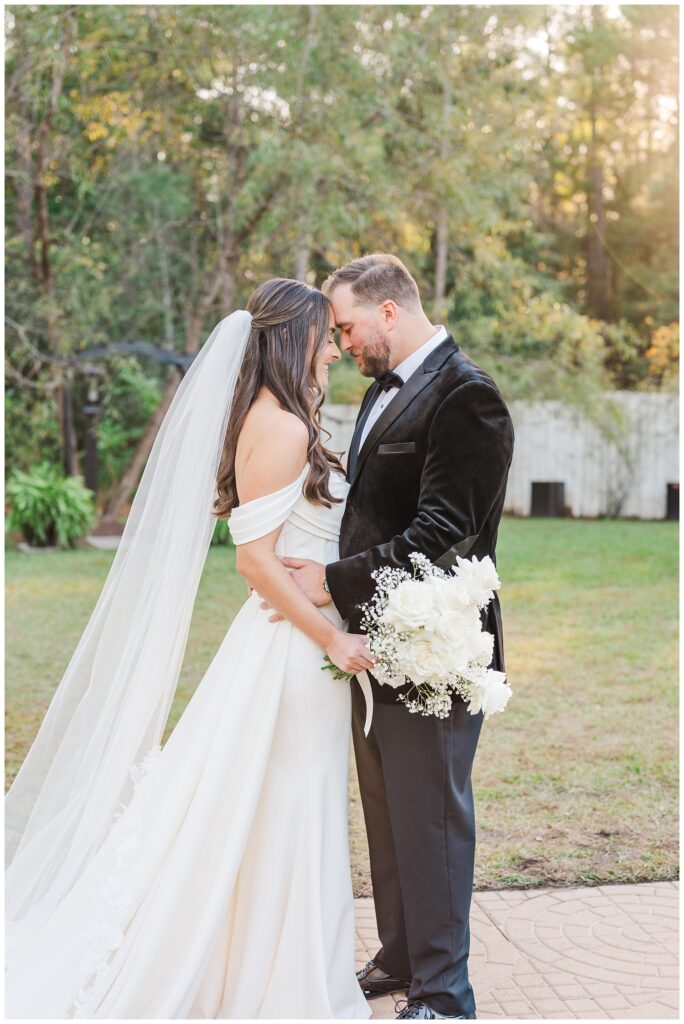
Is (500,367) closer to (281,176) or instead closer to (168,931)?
(281,176)

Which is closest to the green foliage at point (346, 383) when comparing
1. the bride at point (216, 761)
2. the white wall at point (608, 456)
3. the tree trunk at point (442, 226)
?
the tree trunk at point (442, 226)

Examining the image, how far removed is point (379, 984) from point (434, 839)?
0.65 meters

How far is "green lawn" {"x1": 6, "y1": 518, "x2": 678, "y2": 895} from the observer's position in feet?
15.1

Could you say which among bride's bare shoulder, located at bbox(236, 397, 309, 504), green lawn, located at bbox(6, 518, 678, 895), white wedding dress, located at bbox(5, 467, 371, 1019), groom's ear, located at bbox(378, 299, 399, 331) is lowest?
green lawn, located at bbox(6, 518, 678, 895)

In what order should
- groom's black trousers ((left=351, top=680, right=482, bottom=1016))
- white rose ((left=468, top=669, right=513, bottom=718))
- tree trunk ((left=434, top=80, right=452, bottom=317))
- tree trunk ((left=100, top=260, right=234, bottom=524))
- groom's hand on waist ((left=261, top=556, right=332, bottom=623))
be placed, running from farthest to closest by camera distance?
tree trunk ((left=100, top=260, right=234, bottom=524))
tree trunk ((left=434, top=80, right=452, bottom=317))
groom's hand on waist ((left=261, top=556, right=332, bottom=623))
groom's black trousers ((left=351, top=680, right=482, bottom=1016))
white rose ((left=468, top=669, right=513, bottom=718))

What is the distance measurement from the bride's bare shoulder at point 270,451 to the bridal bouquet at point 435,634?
44cm

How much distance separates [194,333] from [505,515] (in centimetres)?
693

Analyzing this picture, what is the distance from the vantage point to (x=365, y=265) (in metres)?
3.30

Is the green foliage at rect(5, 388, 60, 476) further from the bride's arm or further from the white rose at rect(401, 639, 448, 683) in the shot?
the white rose at rect(401, 639, 448, 683)

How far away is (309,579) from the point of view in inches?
125

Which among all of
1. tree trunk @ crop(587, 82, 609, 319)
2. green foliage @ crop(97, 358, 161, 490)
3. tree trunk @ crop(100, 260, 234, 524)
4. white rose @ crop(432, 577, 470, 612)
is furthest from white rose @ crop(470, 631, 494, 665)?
tree trunk @ crop(587, 82, 609, 319)

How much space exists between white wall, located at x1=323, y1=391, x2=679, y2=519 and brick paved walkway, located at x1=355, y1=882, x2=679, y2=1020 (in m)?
14.8

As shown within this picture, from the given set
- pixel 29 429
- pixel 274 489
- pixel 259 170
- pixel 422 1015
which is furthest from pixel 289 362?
pixel 29 429

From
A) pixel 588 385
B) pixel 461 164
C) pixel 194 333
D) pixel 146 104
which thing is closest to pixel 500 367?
pixel 588 385
